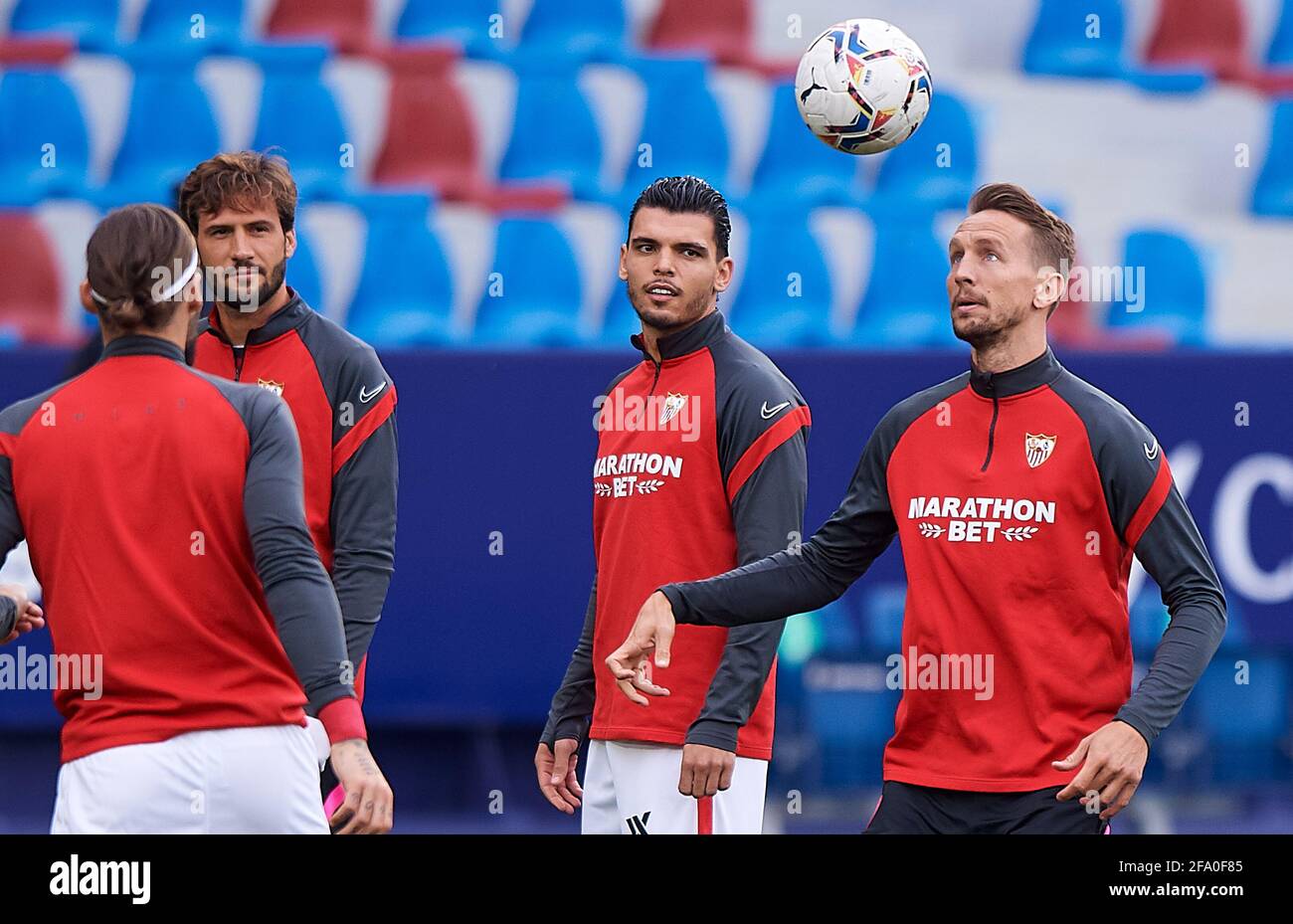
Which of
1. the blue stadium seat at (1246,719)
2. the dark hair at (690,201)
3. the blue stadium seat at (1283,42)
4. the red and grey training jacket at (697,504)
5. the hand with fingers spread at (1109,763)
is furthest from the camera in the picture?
the blue stadium seat at (1283,42)

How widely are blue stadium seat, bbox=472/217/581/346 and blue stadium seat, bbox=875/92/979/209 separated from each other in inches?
72.1

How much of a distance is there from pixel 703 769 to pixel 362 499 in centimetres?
110

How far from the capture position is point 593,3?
34.1 feet

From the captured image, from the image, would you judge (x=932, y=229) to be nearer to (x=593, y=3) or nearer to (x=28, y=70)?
(x=593, y=3)

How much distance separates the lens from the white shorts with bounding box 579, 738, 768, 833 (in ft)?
14.8

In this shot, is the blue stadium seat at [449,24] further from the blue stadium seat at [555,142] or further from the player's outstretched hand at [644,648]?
the player's outstretched hand at [644,648]

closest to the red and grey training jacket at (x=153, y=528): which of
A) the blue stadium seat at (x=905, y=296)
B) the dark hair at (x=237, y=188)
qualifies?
the dark hair at (x=237, y=188)

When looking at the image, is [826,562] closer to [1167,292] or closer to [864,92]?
[864,92]

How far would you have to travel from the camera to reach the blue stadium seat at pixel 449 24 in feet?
33.8

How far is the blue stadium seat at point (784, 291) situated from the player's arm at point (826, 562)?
174 inches

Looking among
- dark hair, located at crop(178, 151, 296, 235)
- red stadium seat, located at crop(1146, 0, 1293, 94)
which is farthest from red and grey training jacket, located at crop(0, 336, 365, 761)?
red stadium seat, located at crop(1146, 0, 1293, 94)

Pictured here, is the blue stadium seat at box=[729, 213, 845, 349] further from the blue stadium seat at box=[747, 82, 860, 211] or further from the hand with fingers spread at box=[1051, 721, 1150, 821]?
the hand with fingers spread at box=[1051, 721, 1150, 821]

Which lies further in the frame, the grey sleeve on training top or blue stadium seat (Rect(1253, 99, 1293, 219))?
blue stadium seat (Rect(1253, 99, 1293, 219))

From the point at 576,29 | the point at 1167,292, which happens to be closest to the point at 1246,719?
the point at 1167,292
